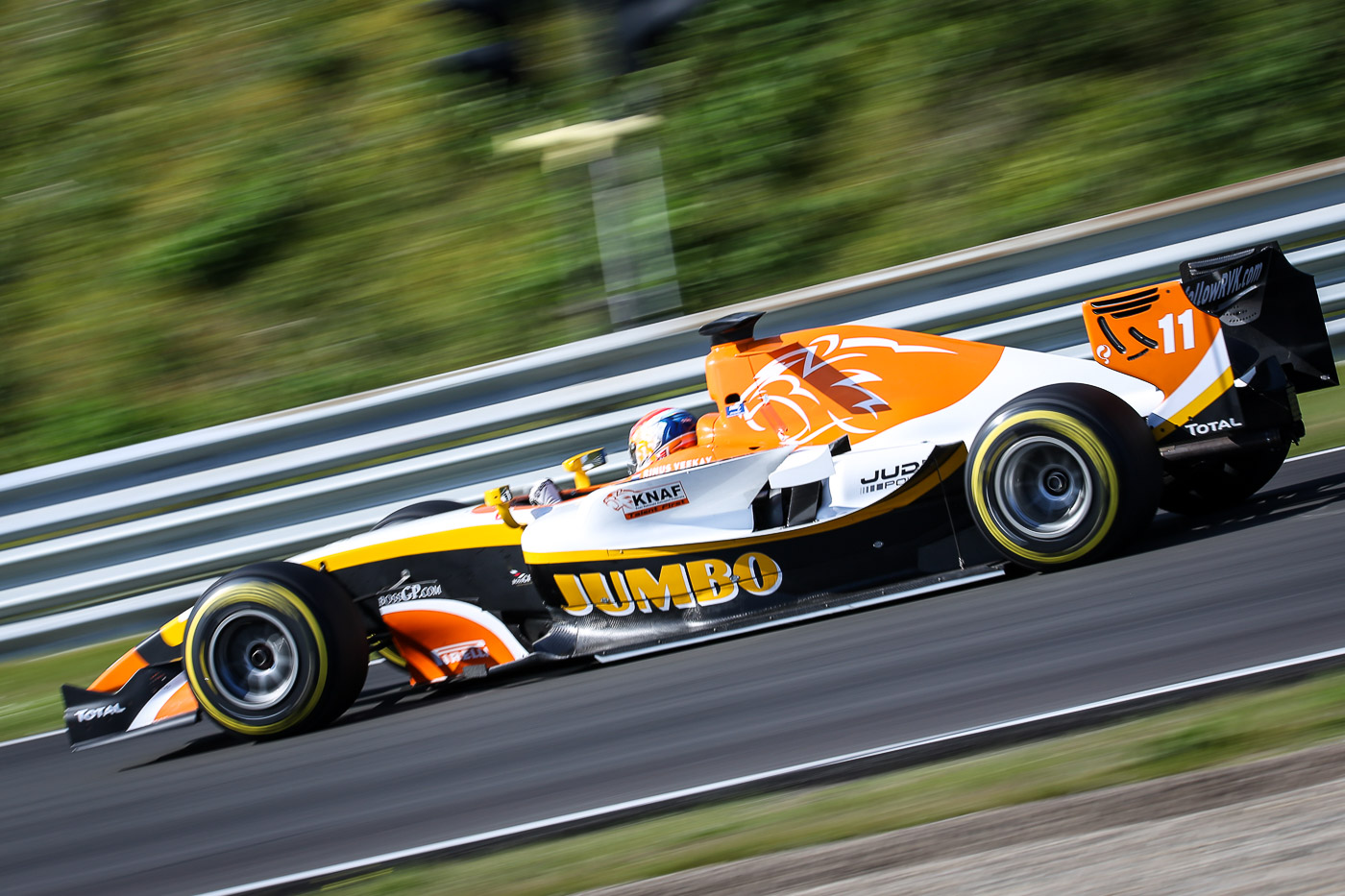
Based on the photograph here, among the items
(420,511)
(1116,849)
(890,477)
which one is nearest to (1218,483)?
(890,477)

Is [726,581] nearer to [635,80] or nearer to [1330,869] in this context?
[1330,869]

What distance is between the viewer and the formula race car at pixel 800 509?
493 centimetres

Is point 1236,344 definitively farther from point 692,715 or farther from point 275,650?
point 275,650

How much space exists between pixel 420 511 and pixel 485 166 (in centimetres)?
535

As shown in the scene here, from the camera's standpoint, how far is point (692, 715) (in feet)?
14.7

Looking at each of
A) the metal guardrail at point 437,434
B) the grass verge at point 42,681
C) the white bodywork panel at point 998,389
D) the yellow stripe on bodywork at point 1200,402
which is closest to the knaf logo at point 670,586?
the white bodywork panel at point 998,389

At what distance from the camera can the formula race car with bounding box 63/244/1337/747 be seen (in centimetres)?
493

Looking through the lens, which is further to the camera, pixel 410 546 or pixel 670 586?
pixel 410 546

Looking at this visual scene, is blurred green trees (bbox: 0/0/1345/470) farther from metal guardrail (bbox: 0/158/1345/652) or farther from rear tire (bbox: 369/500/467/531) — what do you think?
rear tire (bbox: 369/500/467/531)

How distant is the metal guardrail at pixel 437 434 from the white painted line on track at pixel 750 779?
389 centimetres

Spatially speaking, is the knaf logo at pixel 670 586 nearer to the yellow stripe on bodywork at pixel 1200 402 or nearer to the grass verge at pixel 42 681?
the yellow stripe on bodywork at pixel 1200 402

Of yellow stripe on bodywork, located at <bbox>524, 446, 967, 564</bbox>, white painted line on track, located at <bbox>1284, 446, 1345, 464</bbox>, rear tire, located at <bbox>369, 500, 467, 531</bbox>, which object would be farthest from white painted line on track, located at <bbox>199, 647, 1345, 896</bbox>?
white painted line on track, located at <bbox>1284, 446, 1345, 464</bbox>

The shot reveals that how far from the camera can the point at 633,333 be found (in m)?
7.78

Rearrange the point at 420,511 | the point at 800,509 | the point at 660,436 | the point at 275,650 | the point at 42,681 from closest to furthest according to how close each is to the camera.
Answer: the point at 800,509 → the point at 275,650 → the point at 660,436 → the point at 420,511 → the point at 42,681
